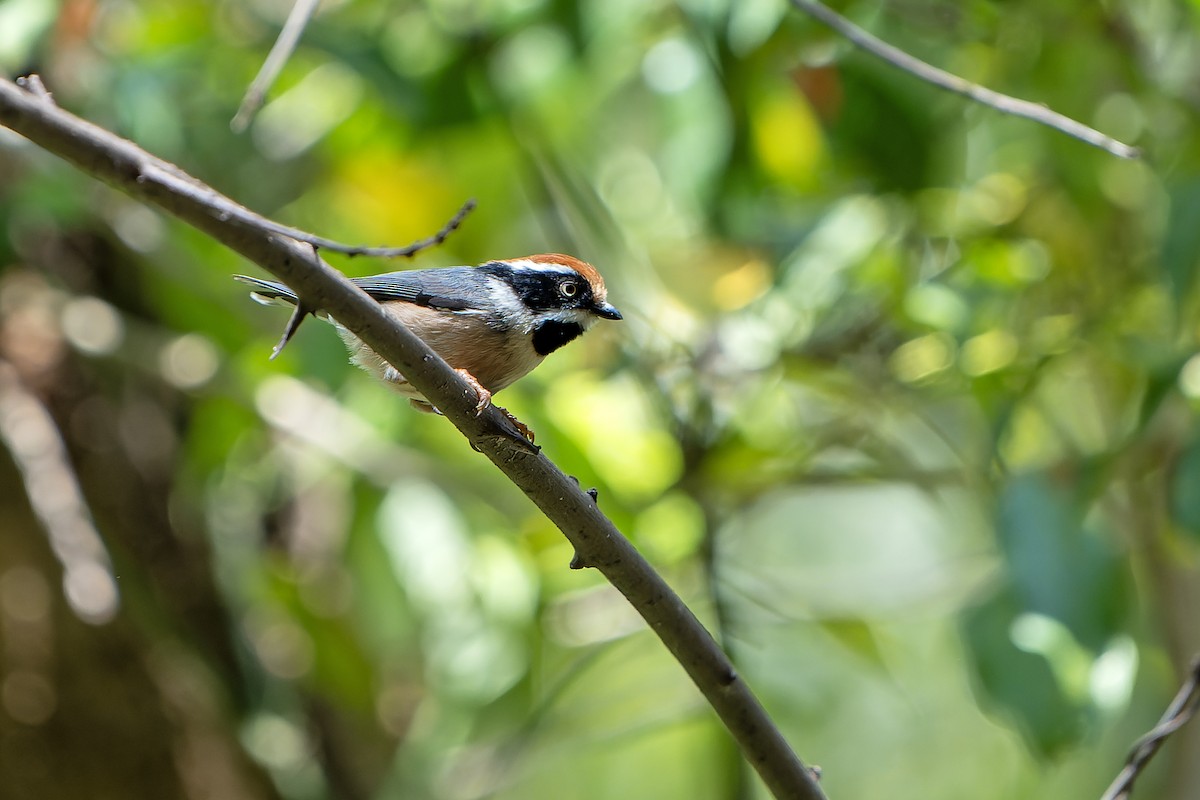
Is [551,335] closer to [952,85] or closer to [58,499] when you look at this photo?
[952,85]

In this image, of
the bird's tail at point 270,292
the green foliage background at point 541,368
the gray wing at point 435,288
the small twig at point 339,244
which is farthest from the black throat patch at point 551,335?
the small twig at point 339,244

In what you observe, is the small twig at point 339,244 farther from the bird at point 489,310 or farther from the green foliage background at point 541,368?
the green foliage background at point 541,368

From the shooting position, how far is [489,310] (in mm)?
3502

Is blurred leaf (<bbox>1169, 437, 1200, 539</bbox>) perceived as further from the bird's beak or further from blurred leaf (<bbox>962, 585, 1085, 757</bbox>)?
the bird's beak

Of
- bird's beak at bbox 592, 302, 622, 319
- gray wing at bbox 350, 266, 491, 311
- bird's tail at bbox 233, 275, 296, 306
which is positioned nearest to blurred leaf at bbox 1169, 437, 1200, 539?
bird's beak at bbox 592, 302, 622, 319

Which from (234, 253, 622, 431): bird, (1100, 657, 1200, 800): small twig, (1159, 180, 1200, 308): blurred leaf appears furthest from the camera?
(234, 253, 622, 431): bird

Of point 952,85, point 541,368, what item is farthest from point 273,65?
point 541,368

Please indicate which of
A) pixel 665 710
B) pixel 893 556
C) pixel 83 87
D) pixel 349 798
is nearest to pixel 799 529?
pixel 893 556

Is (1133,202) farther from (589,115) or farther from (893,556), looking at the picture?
(893,556)

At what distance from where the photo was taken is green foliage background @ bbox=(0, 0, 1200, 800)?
4.42 m

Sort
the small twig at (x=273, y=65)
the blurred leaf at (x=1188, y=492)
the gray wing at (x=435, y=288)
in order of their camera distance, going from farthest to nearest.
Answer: the gray wing at (x=435, y=288) < the blurred leaf at (x=1188, y=492) < the small twig at (x=273, y=65)

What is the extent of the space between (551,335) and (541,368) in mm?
1603

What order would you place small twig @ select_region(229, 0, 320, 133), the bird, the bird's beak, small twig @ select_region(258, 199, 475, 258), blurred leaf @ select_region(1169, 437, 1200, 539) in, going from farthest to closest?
1. the bird's beak
2. the bird
3. blurred leaf @ select_region(1169, 437, 1200, 539)
4. small twig @ select_region(229, 0, 320, 133)
5. small twig @ select_region(258, 199, 475, 258)

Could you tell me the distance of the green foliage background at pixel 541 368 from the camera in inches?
174
